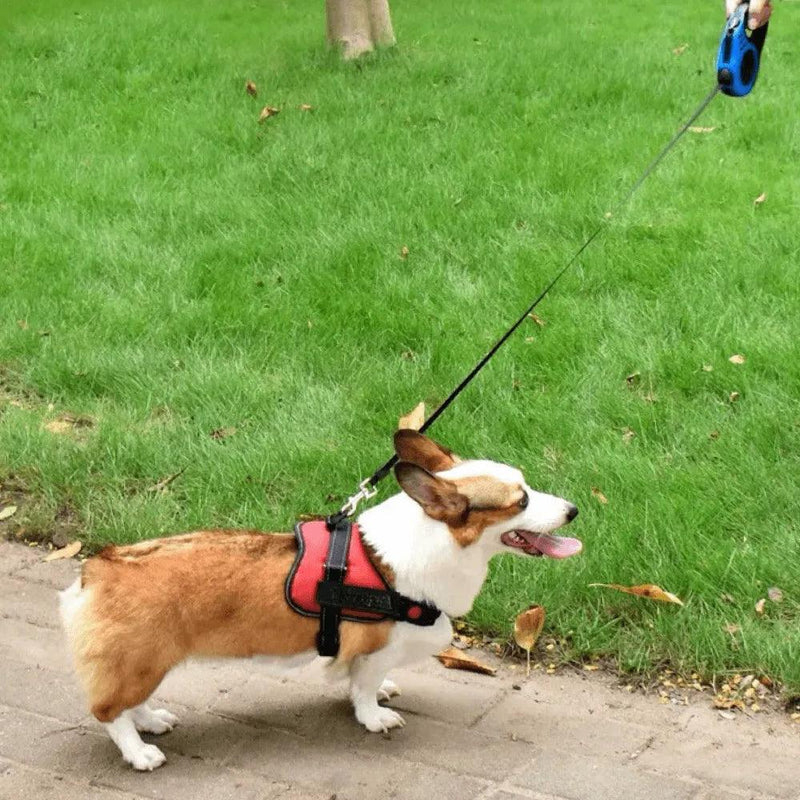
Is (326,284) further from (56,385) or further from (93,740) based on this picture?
(93,740)

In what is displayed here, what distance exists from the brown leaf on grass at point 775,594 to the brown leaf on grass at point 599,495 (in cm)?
66

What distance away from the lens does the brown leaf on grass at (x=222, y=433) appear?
5073 millimetres

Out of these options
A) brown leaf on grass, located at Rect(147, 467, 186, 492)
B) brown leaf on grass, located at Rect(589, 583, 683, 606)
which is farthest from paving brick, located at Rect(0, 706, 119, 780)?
brown leaf on grass, located at Rect(589, 583, 683, 606)

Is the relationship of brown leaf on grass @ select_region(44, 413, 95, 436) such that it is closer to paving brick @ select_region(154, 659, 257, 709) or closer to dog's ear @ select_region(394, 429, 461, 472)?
paving brick @ select_region(154, 659, 257, 709)

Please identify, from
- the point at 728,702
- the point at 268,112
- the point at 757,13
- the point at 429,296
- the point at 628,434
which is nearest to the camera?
the point at 728,702

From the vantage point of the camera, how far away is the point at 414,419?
16.4 ft

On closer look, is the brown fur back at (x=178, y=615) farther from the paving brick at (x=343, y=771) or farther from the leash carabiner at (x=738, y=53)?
the leash carabiner at (x=738, y=53)

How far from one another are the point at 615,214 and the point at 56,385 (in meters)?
2.97

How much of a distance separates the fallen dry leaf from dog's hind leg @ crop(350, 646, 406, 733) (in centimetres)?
53

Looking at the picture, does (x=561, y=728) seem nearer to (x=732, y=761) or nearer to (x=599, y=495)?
(x=732, y=761)

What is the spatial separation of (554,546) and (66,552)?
6.34 ft

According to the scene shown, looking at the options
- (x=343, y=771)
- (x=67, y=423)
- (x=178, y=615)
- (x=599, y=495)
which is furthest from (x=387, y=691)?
(x=67, y=423)

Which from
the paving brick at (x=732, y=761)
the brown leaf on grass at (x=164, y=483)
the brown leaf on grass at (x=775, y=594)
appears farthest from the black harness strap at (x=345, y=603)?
the brown leaf on grass at (x=164, y=483)

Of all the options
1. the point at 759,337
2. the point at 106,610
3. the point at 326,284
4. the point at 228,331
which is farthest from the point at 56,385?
the point at 759,337
